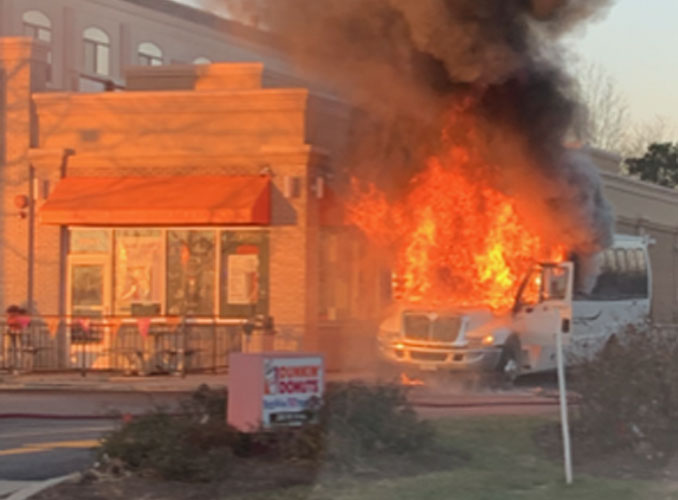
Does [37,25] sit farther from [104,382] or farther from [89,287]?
[104,382]

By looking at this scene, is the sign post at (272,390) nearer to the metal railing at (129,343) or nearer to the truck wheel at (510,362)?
the truck wheel at (510,362)

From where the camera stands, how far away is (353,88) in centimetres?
2191

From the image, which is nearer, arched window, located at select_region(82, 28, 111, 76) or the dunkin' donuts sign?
the dunkin' donuts sign

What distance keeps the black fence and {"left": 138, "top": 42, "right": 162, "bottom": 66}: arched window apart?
769 inches

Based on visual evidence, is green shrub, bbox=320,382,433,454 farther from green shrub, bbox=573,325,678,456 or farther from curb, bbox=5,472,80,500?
curb, bbox=5,472,80,500

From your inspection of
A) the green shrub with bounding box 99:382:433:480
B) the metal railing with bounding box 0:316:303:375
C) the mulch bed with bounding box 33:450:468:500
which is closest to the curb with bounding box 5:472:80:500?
the mulch bed with bounding box 33:450:468:500

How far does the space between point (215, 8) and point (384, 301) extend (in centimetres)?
791

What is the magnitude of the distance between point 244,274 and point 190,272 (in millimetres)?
1125

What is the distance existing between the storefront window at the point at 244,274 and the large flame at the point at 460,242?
3147mm

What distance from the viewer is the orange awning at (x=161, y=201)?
73.7 ft

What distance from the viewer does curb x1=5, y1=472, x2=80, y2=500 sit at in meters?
9.13

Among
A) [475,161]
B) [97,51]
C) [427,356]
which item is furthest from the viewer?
[97,51]

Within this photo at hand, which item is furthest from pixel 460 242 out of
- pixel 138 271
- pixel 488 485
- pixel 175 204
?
pixel 488 485

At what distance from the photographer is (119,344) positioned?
23.2m
